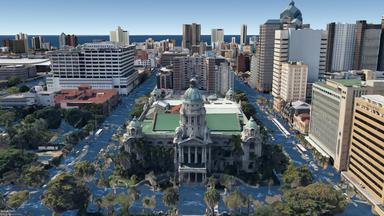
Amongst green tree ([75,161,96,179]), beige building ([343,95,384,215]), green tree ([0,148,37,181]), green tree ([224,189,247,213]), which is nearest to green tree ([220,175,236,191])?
green tree ([224,189,247,213])

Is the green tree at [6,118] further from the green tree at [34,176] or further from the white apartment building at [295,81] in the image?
the white apartment building at [295,81]

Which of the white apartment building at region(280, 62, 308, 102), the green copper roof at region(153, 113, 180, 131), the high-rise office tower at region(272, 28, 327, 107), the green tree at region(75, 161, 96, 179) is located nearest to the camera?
the green tree at region(75, 161, 96, 179)

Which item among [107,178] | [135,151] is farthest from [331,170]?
[107,178]

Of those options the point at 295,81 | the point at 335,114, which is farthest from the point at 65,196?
the point at 295,81

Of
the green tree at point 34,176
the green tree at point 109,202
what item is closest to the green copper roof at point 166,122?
the green tree at point 109,202

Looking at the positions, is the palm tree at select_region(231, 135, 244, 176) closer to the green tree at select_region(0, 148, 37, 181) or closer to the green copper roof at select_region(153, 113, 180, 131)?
the green copper roof at select_region(153, 113, 180, 131)
